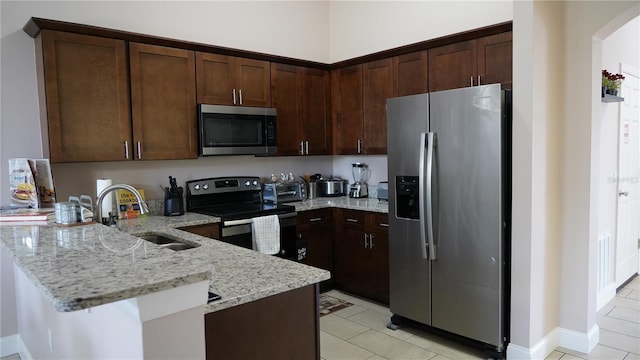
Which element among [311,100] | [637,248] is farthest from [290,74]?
[637,248]

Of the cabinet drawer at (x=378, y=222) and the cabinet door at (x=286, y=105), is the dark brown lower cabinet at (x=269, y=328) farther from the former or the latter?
the cabinet door at (x=286, y=105)

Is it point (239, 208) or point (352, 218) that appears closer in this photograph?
point (239, 208)

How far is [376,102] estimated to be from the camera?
164 inches

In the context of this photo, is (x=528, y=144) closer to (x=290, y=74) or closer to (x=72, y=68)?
(x=290, y=74)

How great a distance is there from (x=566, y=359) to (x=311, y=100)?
3099mm

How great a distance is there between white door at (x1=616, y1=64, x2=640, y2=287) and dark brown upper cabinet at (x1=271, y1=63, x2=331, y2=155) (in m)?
2.81

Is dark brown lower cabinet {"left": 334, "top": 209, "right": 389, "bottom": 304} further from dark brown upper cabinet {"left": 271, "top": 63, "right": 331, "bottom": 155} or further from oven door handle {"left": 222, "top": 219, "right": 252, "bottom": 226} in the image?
oven door handle {"left": 222, "top": 219, "right": 252, "bottom": 226}

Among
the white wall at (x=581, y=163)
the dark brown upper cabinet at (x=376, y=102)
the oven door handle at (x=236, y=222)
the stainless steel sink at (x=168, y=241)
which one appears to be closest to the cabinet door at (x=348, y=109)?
the dark brown upper cabinet at (x=376, y=102)

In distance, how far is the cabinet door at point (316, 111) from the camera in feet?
14.4

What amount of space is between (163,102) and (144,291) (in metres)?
2.64

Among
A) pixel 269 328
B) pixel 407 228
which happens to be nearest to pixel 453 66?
pixel 407 228

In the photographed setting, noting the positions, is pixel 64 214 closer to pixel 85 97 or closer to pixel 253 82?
pixel 85 97

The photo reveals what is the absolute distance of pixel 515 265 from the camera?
9.13 ft

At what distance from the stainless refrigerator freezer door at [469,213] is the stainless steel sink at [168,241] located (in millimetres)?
1717
